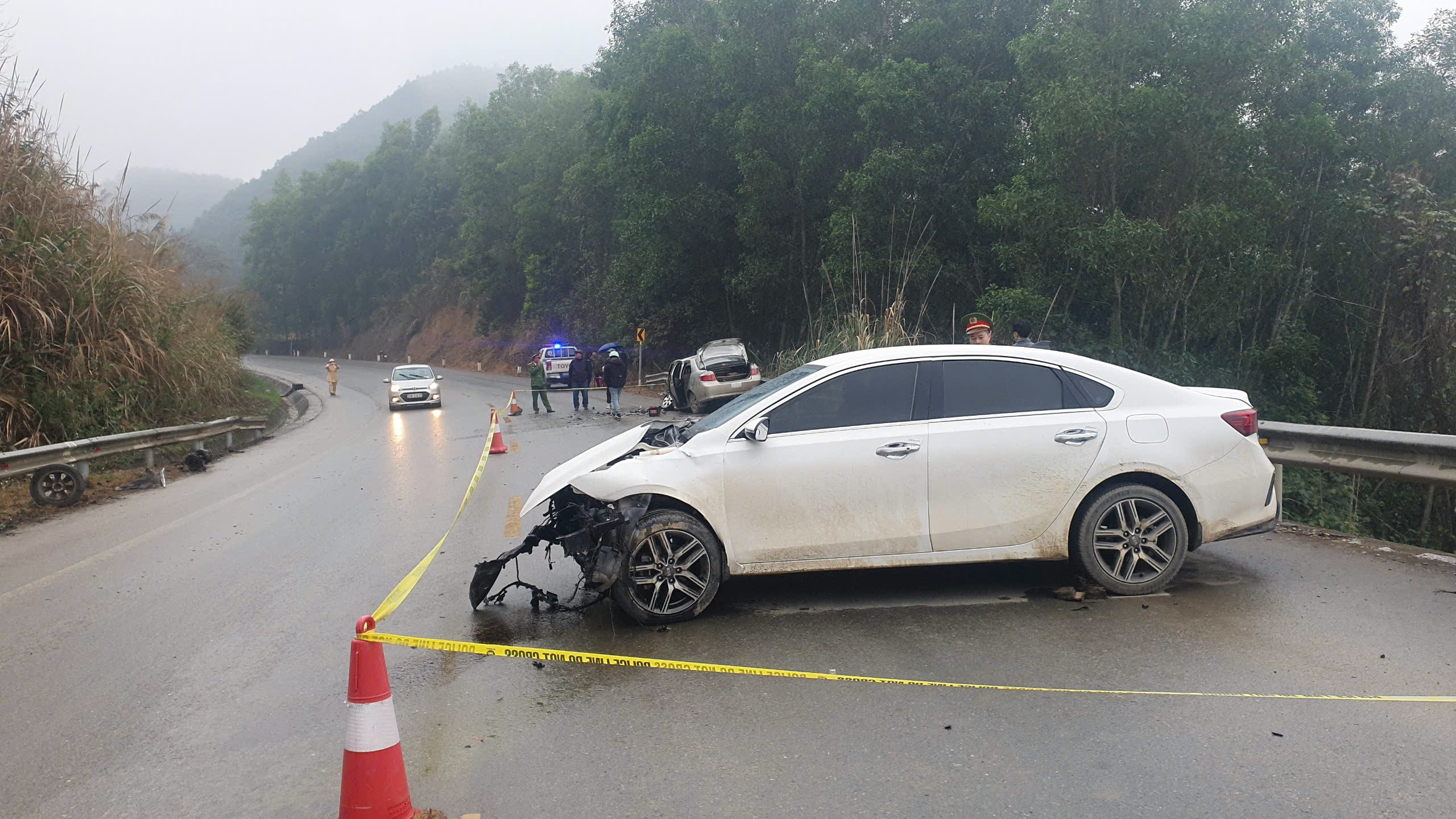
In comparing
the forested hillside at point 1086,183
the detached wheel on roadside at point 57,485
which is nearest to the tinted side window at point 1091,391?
the forested hillside at point 1086,183

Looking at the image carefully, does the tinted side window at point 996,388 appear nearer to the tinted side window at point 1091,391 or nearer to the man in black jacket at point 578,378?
the tinted side window at point 1091,391

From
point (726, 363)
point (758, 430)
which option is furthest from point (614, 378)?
point (758, 430)

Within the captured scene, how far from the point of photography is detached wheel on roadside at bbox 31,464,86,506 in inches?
482

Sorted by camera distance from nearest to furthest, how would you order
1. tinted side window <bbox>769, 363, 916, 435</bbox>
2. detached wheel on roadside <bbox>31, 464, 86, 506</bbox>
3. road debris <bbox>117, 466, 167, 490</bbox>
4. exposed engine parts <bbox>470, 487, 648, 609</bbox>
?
1. exposed engine parts <bbox>470, 487, 648, 609</bbox>
2. tinted side window <bbox>769, 363, 916, 435</bbox>
3. detached wheel on roadside <bbox>31, 464, 86, 506</bbox>
4. road debris <bbox>117, 466, 167, 490</bbox>

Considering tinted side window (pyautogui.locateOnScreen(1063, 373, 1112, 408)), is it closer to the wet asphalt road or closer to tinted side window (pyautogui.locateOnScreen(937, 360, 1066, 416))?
tinted side window (pyautogui.locateOnScreen(937, 360, 1066, 416))

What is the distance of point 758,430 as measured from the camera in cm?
595

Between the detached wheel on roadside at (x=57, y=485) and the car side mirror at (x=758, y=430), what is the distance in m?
10.6

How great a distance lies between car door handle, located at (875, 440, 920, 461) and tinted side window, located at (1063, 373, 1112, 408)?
1141 mm

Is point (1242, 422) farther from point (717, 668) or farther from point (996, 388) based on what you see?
point (717, 668)

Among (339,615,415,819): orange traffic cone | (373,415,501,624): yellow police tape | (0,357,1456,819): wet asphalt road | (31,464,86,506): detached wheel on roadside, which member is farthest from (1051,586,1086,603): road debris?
(31,464,86,506): detached wheel on roadside

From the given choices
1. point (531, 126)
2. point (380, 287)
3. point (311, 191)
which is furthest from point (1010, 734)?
point (311, 191)

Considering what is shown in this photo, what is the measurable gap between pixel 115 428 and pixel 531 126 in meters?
47.6

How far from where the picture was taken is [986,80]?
2805 centimetres

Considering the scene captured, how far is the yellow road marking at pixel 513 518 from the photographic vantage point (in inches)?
354
